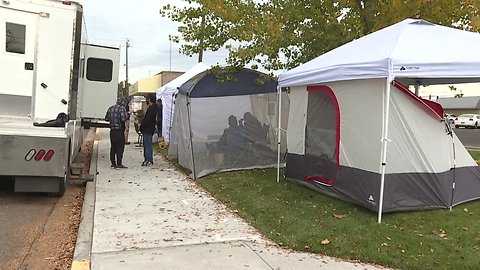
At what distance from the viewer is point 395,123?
6652 millimetres

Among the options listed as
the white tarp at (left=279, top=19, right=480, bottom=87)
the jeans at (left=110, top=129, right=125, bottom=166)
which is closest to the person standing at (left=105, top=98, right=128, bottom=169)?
the jeans at (left=110, top=129, right=125, bottom=166)

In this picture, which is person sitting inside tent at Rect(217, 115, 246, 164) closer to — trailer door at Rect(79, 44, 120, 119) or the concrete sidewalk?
the concrete sidewalk

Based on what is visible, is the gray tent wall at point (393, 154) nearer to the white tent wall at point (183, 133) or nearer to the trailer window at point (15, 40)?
the white tent wall at point (183, 133)

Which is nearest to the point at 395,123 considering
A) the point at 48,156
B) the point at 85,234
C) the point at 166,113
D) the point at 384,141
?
the point at 384,141

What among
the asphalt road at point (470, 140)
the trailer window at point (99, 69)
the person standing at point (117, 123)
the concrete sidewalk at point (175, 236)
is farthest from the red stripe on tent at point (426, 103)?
the asphalt road at point (470, 140)

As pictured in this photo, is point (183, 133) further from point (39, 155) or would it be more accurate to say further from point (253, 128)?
point (39, 155)

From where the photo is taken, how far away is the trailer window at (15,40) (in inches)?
310

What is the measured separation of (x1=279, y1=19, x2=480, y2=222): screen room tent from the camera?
632cm

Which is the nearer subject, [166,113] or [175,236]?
[175,236]

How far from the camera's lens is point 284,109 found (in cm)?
1132

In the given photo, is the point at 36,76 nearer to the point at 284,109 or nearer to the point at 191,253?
the point at 191,253

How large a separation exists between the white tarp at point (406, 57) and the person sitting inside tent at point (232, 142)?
10.1ft

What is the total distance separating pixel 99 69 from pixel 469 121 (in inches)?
1554

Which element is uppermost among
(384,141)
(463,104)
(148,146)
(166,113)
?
(463,104)
